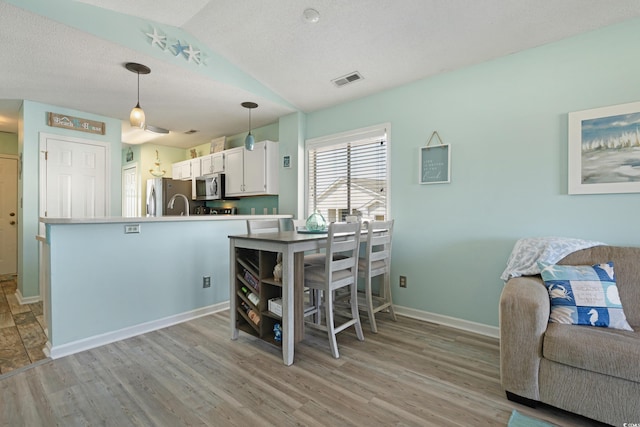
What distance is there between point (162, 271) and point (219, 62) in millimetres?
2124

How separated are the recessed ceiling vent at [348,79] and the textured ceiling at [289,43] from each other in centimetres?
6

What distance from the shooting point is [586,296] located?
1.75 meters

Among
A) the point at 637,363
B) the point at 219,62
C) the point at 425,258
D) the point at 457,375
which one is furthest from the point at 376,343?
the point at 219,62

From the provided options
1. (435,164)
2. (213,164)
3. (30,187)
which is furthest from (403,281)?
(30,187)

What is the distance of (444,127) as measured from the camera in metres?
2.96

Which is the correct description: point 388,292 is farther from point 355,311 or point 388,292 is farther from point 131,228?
point 131,228

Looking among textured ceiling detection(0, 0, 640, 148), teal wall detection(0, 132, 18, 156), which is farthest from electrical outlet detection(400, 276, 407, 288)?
teal wall detection(0, 132, 18, 156)

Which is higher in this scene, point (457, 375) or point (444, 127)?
point (444, 127)

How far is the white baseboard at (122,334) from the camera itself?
7.61ft

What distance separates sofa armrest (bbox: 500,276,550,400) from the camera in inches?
64.6

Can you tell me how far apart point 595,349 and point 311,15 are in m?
2.81

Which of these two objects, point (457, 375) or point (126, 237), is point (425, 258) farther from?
point (126, 237)

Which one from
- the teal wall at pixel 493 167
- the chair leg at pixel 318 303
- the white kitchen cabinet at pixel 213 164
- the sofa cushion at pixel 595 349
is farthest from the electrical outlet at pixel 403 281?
the white kitchen cabinet at pixel 213 164

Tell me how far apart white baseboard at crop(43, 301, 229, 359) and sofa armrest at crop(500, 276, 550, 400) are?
271cm
